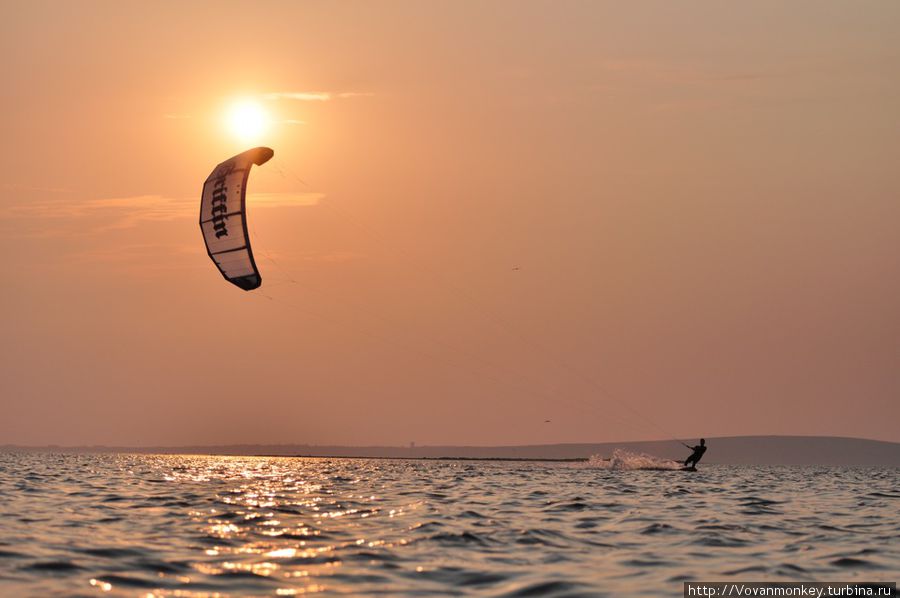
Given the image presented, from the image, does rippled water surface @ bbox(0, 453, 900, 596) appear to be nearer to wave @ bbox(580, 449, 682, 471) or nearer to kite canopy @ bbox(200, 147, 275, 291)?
kite canopy @ bbox(200, 147, 275, 291)

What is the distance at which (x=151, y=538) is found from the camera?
68.5ft

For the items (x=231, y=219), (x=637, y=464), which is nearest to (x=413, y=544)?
(x=231, y=219)

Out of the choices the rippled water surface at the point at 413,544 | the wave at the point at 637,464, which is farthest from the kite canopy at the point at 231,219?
the wave at the point at 637,464

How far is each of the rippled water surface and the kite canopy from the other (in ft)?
36.9

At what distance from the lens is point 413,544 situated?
68.2ft

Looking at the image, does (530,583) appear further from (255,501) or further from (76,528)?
(255,501)

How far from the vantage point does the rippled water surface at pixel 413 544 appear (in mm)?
16359

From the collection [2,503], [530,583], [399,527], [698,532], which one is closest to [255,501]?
[2,503]

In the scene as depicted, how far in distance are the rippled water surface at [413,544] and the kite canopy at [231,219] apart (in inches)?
443

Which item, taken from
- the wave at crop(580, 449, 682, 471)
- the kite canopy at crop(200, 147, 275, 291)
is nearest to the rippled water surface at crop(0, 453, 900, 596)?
the kite canopy at crop(200, 147, 275, 291)

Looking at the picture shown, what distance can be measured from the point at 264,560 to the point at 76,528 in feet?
19.7

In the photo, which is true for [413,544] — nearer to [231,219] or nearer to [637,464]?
[231,219]

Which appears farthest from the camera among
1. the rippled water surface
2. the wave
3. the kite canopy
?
the wave

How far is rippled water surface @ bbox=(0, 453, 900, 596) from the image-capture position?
16359 mm
